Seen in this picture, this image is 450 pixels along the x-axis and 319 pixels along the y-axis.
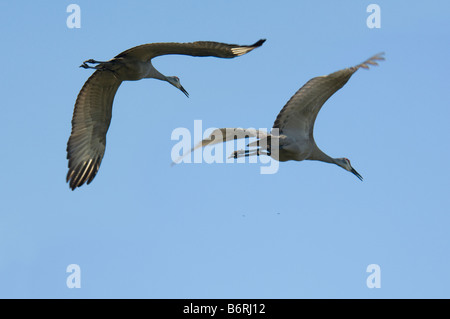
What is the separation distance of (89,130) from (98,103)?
27.7 inches

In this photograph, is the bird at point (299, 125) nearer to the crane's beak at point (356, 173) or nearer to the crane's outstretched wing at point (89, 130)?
the crane's beak at point (356, 173)

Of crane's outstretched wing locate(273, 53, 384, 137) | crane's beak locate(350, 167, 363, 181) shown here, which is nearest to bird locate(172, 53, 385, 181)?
crane's outstretched wing locate(273, 53, 384, 137)

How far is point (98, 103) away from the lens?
56.2 ft

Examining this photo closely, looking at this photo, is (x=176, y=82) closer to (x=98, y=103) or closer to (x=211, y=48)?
(x=98, y=103)

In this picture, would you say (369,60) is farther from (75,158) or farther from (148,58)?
(75,158)

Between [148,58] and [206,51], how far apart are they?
207 centimetres

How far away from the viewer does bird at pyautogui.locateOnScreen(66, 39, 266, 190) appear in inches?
635

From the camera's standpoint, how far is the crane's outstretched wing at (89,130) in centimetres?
1694

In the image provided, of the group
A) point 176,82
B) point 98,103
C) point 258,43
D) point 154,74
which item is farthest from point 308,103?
point 98,103

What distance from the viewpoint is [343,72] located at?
15.0 meters

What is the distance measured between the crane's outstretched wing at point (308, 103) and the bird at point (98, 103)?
2.59 meters

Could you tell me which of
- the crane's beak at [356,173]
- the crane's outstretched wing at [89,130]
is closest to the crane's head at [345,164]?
the crane's beak at [356,173]
